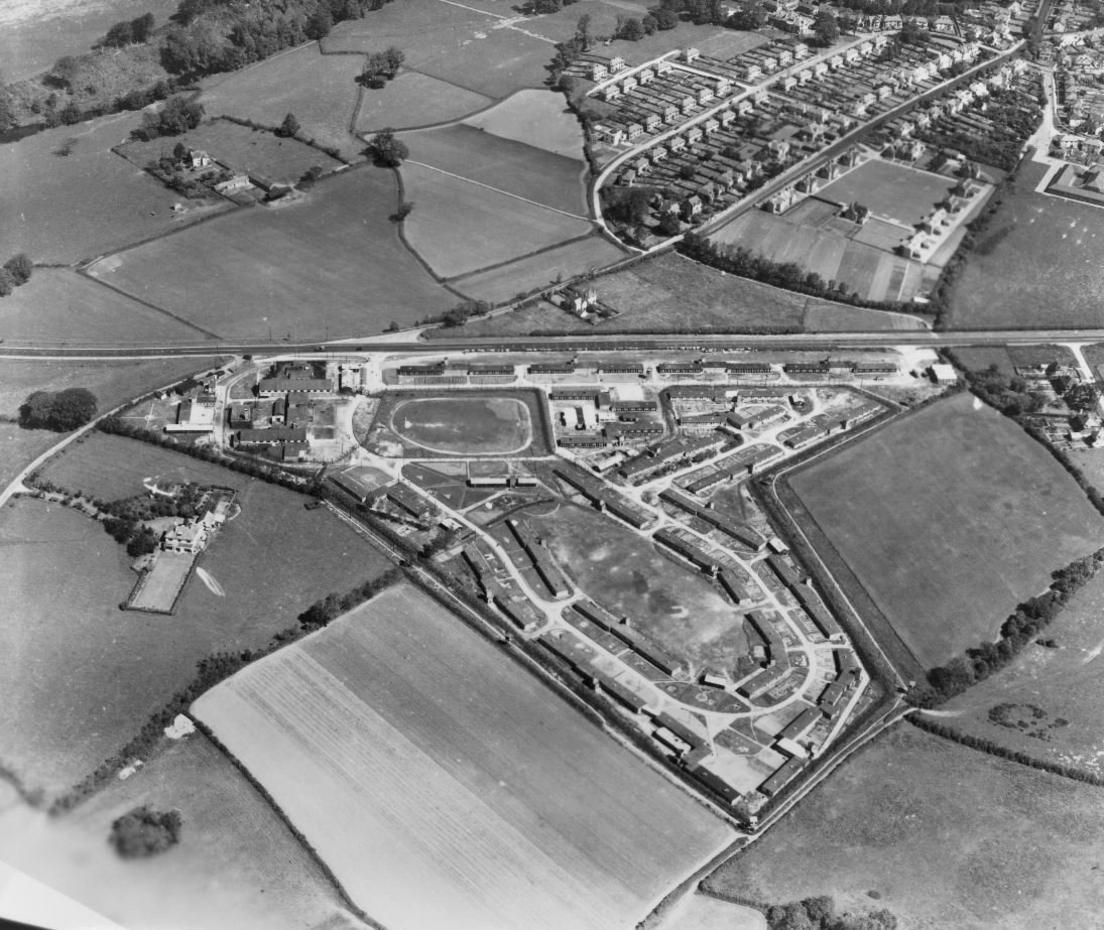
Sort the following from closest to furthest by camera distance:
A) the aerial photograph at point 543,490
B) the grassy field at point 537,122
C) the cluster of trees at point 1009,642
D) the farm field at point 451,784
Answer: the farm field at point 451,784 → the aerial photograph at point 543,490 → the cluster of trees at point 1009,642 → the grassy field at point 537,122

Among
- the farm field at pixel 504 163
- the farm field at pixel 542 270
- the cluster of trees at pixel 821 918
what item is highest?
the farm field at pixel 504 163

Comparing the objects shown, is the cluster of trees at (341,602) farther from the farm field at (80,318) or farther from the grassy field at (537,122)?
the grassy field at (537,122)

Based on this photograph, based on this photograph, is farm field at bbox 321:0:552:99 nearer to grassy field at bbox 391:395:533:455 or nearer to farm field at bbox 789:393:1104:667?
grassy field at bbox 391:395:533:455

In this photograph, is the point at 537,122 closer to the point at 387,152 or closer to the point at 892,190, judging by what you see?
the point at 387,152

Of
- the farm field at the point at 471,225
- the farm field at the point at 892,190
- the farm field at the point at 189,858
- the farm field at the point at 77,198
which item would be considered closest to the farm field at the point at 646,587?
the farm field at the point at 189,858

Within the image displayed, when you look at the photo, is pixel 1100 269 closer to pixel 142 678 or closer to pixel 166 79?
pixel 142 678

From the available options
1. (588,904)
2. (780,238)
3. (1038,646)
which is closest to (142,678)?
(588,904)

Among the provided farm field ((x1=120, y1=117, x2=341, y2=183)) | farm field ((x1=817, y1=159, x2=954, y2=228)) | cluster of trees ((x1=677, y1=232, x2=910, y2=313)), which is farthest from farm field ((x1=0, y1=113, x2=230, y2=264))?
farm field ((x1=817, y1=159, x2=954, y2=228))
